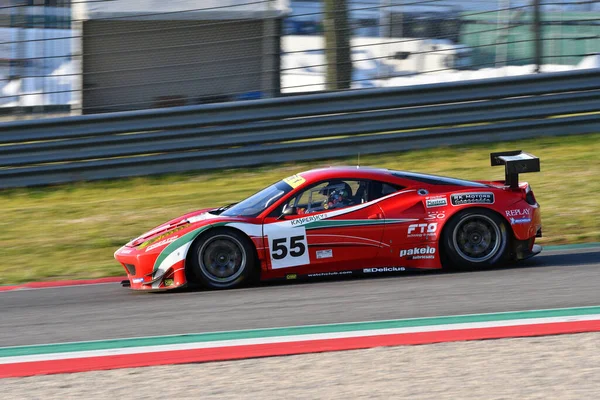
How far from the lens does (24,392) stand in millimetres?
5109

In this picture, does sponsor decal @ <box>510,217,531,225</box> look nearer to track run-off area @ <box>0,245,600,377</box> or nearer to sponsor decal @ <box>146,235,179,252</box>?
track run-off area @ <box>0,245,600,377</box>

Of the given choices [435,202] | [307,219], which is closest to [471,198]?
[435,202]

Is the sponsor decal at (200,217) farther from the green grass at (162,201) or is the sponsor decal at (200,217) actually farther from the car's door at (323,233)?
the green grass at (162,201)

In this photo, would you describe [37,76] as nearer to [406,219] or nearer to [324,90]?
[324,90]

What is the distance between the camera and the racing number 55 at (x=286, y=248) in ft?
25.0

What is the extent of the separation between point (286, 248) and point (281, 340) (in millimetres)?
1766

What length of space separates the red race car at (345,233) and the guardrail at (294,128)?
454 cm

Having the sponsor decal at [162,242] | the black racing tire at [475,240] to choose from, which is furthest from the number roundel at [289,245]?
the black racing tire at [475,240]

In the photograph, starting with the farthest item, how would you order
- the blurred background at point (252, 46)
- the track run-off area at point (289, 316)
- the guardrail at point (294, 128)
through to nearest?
the guardrail at point (294, 128) < the blurred background at point (252, 46) < the track run-off area at point (289, 316)

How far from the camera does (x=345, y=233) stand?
25.0ft

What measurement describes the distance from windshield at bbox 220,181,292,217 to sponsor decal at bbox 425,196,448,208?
1.24 m

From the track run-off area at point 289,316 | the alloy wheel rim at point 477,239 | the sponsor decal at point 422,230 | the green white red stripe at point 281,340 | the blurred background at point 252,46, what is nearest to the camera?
the green white red stripe at point 281,340

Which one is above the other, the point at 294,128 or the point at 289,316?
the point at 294,128

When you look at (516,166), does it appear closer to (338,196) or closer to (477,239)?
(477,239)
